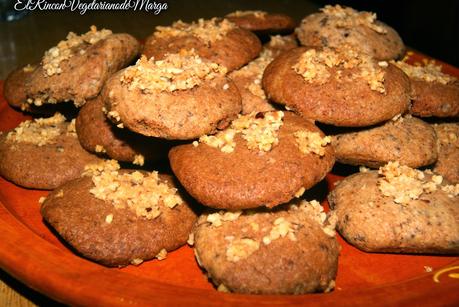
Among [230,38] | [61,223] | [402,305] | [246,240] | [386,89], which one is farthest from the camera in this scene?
[230,38]

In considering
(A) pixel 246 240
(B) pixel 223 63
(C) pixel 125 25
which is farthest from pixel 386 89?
(C) pixel 125 25

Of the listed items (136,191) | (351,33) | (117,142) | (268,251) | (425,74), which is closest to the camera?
(268,251)

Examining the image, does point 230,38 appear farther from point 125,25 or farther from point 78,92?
point 125,25

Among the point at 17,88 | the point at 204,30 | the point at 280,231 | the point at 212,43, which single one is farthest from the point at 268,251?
the point at 17,88

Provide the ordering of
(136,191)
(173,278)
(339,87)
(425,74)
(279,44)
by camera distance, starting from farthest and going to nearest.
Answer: (279,44)
(425,74)
(339,87)
(136,191)
(173,278)

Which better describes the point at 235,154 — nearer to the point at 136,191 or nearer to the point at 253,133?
the point at 253,133

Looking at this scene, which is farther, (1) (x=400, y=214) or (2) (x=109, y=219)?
(1) (x=400, y=214)

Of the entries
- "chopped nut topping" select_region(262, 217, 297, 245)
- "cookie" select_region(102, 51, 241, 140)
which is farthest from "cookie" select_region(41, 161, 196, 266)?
"chopped nut topping" select_region(262, 217, 297, 245)

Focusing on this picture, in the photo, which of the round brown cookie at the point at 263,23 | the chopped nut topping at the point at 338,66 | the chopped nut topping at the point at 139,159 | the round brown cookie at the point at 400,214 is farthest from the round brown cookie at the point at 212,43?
the round brown cookie at the point at 400,214
